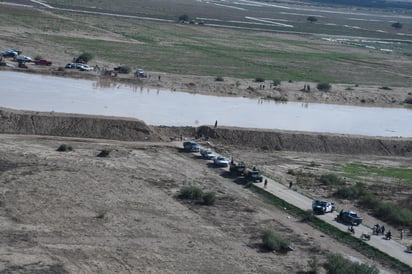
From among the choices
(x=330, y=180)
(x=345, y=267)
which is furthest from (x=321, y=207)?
(x=345, y=267)

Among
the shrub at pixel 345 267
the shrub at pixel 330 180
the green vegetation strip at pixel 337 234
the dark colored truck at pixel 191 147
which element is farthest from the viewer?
the dark colored truck at pixel 191 147

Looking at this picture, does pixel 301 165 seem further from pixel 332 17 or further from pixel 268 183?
pixel 332 17

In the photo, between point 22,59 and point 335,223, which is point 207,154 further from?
point 22,59

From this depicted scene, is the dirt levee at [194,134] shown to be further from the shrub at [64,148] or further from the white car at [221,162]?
the white car at [221,162]

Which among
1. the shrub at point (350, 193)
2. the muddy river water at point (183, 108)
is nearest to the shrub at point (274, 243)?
the shrub at point (350, 193)

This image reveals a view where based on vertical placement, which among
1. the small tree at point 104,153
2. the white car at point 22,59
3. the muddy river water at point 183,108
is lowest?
the small tree at point 104,153

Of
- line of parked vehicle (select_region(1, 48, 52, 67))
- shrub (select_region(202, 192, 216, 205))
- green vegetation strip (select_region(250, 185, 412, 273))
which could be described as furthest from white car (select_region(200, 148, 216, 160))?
line of parked vehicle (select_region(1, 48, 52, 67))

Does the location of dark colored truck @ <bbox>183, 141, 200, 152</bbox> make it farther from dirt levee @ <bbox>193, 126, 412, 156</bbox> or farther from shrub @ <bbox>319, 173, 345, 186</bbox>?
shrub @ <bbox>319, 173, 345, 186</bbox>
